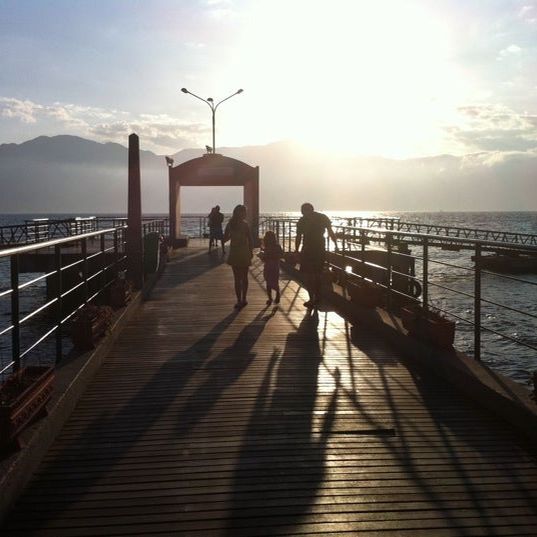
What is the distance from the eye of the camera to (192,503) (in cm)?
334

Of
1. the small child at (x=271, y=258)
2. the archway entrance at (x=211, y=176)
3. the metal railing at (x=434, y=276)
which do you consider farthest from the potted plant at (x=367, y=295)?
the archway entrance at (x=211, y=176)

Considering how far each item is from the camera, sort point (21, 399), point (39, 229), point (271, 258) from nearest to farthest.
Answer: point (21, 399) → point (271, 258) → point (39, 229)

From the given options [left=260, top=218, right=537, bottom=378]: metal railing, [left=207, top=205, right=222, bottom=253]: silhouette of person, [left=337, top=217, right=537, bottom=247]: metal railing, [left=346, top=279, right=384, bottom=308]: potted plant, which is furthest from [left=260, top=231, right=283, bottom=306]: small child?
[left=337, top=217, right=537, bottom=247]: metal railing

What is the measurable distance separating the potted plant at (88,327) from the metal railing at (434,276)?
129 inches

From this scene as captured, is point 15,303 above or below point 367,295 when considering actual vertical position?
above

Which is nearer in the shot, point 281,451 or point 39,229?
point 281,451

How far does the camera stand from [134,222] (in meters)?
11.9

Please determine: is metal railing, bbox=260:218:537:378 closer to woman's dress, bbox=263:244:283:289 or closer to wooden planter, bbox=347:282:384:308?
wooden planter, bbox=347:282:384:308

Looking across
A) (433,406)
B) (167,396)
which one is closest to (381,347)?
(433,406)

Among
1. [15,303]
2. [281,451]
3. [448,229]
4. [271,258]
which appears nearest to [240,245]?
[271,258]

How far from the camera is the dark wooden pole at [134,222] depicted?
11836 mm

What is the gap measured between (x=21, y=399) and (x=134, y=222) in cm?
839

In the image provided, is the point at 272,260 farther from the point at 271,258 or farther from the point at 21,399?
the point at 21,399

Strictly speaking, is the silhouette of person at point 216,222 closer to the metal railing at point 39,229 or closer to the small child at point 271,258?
the metal railing at point 39,229
